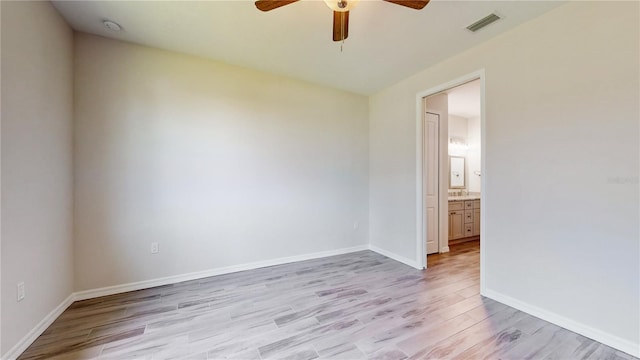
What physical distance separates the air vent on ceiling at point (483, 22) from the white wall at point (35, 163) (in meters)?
3.55

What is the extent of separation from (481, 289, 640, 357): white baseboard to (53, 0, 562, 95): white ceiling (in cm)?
260

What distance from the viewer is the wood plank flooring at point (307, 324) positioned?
5.87 feet

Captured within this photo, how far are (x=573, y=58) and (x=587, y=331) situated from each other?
85.6 inches

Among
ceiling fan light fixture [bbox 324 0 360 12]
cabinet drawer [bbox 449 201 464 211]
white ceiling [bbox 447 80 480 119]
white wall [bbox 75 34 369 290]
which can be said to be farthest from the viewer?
cabinet drawer [bbox 449 201 464 211]

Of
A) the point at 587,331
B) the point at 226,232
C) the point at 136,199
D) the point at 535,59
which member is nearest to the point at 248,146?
the point at 226,232

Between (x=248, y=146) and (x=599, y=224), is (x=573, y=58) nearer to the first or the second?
(x=599, y=224)

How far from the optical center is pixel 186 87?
300cm

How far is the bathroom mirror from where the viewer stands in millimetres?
5555

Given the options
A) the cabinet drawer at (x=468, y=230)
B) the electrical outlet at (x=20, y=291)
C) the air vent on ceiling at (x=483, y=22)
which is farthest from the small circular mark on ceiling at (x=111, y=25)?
the cabinet drawer at (x=468, y=230)

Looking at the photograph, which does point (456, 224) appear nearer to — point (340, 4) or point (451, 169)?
point (451, 169)

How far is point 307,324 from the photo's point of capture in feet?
7.00

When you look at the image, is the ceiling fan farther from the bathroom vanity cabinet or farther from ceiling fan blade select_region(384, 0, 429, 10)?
the bathroom vanity cabinet

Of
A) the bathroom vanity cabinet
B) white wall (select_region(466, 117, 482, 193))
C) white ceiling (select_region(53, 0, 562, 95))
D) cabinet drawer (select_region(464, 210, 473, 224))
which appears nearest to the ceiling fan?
white ceiling (select_region(53, 0, 562, 95))

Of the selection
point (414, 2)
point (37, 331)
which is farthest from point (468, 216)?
point (37, 331)
